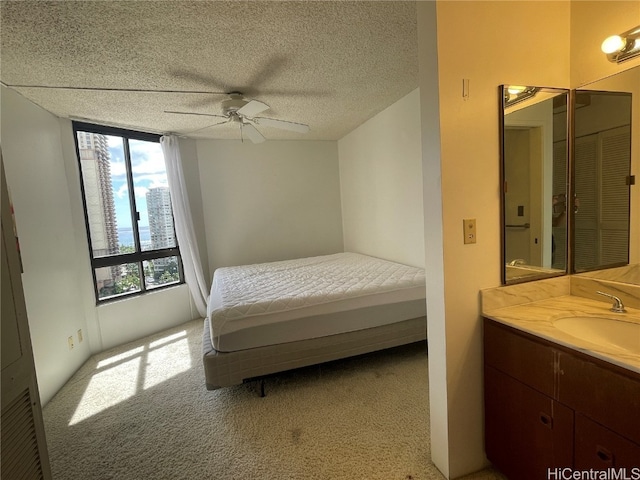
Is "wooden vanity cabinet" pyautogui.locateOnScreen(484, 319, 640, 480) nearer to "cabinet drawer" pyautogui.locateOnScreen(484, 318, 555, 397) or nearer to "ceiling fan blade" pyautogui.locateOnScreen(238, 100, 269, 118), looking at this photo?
"cabinet drawer" pyautogui.locateOnScreen(484, 318, 555, 397)

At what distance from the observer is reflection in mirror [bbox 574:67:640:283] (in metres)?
1.40

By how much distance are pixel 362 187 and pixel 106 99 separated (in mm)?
3061

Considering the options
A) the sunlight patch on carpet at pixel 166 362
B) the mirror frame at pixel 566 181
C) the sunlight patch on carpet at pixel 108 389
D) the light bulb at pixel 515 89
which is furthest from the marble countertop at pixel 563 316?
the sunlight patch on carpet at pixel 108 389

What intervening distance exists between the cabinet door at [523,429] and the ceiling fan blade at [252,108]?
7.65 ft

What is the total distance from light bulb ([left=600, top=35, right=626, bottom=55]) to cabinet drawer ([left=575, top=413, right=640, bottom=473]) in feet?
5.24

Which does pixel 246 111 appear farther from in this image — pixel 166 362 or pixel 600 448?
pixel 600 448

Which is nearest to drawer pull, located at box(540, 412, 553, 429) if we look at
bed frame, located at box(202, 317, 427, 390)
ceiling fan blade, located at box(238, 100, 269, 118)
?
bed frame, located at box(202, 317, 427, 390)

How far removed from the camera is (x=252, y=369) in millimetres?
2146

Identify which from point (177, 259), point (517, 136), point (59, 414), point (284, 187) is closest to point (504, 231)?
point (517, 136)

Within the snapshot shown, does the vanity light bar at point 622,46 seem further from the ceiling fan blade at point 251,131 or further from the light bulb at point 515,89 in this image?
the ceiling fan blade at point 251,131

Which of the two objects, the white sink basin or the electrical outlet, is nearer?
the white sink basin

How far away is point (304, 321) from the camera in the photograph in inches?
89.5

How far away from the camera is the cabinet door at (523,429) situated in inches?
44.8

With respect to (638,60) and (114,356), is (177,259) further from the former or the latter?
(638,60)
